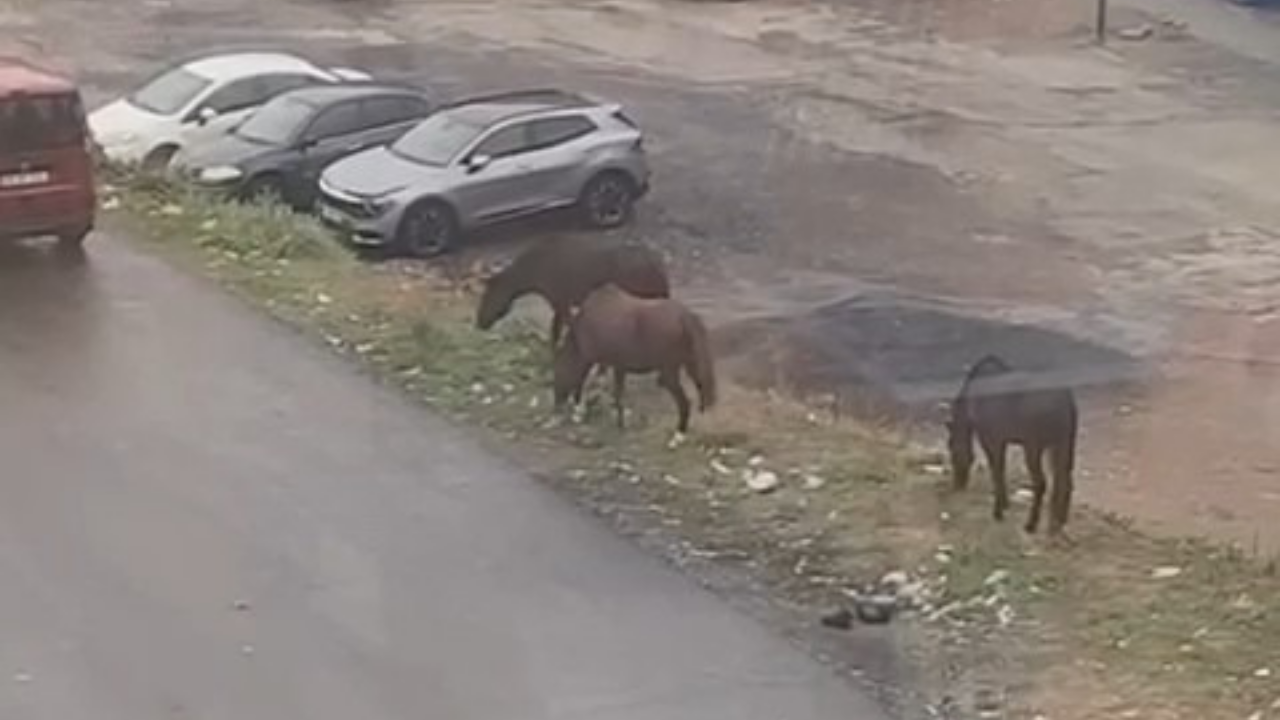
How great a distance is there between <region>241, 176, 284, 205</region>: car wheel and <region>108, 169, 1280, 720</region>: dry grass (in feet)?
17.3

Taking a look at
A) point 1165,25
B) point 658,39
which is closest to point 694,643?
point 658,39

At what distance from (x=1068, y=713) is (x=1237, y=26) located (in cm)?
2629

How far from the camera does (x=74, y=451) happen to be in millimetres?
16141

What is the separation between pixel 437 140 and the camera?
82.8ft

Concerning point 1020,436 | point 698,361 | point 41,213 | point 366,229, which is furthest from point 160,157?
point 1020,436

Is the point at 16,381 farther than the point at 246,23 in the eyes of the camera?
No

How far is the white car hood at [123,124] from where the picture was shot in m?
26.5

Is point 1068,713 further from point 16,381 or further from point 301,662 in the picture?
point 16,381

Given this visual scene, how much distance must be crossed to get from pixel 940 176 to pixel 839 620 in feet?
50.3

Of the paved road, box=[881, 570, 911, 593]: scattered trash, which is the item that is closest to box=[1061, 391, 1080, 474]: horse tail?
box=[881, 570, 911, 593]: scattered trash

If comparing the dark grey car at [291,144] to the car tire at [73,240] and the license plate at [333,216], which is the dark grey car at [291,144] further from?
the car tire at [73,240]

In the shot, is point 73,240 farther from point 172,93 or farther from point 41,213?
point 172,93

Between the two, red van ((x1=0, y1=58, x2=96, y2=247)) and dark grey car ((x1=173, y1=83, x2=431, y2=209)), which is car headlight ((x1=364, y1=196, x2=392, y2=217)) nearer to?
dark grey car ((x1=173, y1=83, x2=431, y2=209))

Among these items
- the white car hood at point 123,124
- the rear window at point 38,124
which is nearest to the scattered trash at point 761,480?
the rear window at point 38,124
